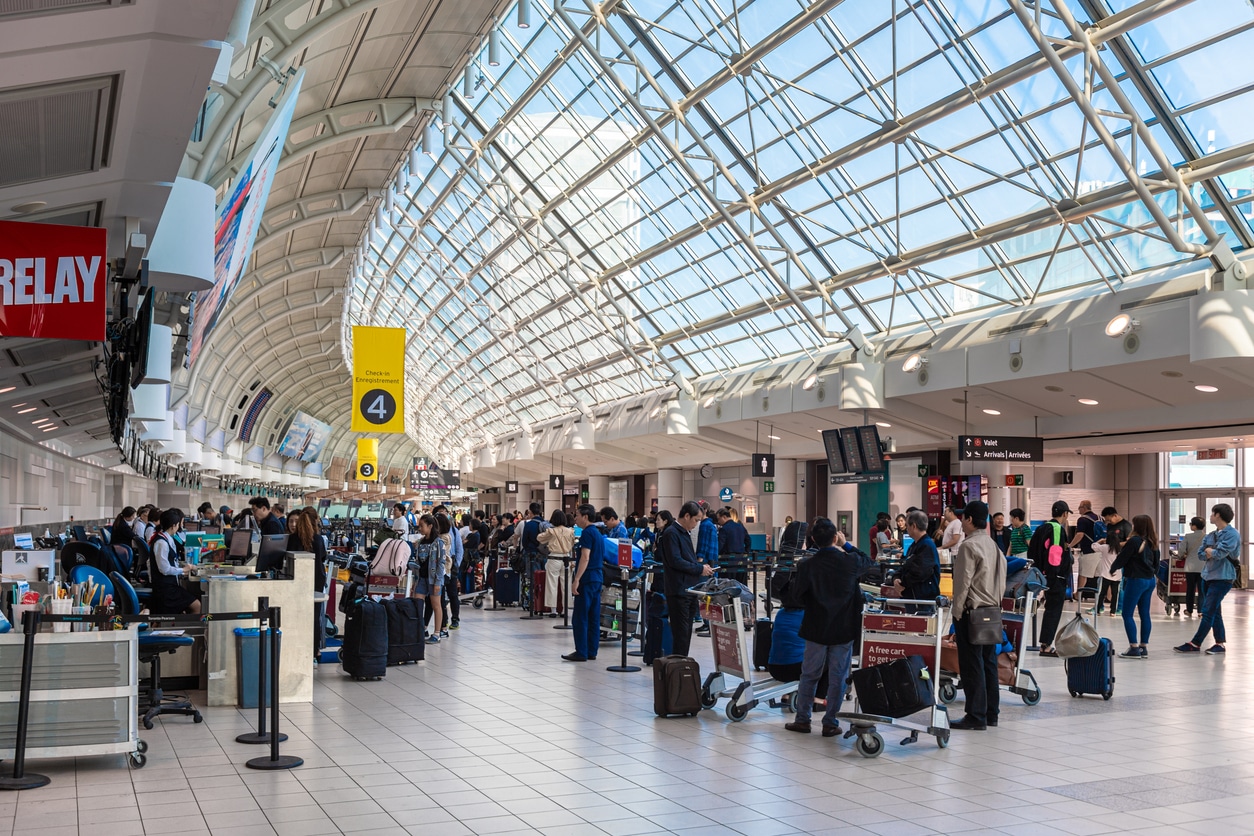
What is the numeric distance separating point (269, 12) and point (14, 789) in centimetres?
937

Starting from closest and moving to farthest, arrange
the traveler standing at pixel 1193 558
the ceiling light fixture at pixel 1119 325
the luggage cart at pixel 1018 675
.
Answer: the luggage cart at pixel 1018 675
the ceiling light fixture at pixel 1119 325
the traveler standing at pixel 1193 558

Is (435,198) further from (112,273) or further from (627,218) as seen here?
(112,273)

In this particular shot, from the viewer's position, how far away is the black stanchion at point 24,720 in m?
6.55

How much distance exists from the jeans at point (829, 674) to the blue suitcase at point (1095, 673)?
10.0 feet

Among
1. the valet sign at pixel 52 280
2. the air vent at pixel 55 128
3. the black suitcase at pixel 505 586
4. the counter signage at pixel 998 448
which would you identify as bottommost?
the black suitcase at pixel 505 586

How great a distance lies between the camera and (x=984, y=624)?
866 centimetres

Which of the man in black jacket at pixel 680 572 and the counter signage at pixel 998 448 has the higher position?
the counter signage at pixel 998 448

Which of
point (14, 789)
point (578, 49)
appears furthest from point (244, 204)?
point (578, 49)

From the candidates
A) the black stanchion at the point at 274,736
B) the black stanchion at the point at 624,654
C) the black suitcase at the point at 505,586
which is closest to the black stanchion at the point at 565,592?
the black suitcase at the point at 505,586

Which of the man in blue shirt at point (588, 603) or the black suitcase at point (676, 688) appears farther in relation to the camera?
the man in blue shirt at point (588, 603)

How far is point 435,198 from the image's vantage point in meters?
32.9

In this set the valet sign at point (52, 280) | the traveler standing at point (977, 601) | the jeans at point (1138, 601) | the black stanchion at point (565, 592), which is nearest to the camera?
the valet sign at point (52, 280)

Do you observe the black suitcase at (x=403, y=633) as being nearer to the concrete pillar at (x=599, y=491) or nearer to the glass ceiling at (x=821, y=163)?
the glass ceiling at (x=821, y=163)

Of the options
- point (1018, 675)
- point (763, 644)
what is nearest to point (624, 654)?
point (763, 644)
